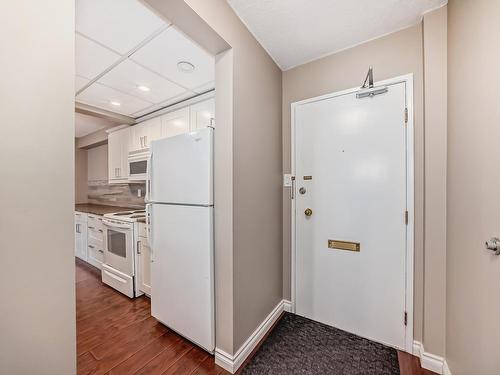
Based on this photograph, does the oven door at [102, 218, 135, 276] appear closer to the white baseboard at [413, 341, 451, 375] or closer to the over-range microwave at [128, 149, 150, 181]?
the over-range microwave at [128, 149, 150, 181]

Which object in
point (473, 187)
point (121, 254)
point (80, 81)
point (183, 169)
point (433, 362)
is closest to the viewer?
point (473, 187)

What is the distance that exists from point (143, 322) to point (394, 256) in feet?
7.32

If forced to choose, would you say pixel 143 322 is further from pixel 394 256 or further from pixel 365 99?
pixel 365 99

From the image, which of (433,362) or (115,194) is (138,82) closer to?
(115,194)

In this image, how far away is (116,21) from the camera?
55.4 inches

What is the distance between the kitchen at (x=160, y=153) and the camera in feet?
4.92

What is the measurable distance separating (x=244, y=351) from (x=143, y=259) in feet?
4.84

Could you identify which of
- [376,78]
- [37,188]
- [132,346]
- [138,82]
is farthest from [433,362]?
[138,82]

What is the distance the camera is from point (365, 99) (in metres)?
1.69

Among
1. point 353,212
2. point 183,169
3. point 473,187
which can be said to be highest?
point 183,169

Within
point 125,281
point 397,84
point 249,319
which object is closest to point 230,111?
point 397,84

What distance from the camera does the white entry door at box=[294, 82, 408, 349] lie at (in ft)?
5.21

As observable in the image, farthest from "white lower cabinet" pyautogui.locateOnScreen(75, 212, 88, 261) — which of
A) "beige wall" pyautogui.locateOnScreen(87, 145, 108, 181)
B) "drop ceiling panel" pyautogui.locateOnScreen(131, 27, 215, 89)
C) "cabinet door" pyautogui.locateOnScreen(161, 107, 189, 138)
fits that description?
"drop ceiling panel" pyautogui.locateOnScreen(131, 27, 215, 89)

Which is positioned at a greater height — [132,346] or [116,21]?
[116,21]
